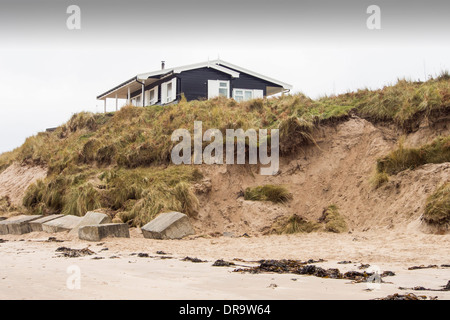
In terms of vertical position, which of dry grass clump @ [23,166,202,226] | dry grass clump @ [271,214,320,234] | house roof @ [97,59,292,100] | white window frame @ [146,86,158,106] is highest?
house roof @ [97,59,292,100]

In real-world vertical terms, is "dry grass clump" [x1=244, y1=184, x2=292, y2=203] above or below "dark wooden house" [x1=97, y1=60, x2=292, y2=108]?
below

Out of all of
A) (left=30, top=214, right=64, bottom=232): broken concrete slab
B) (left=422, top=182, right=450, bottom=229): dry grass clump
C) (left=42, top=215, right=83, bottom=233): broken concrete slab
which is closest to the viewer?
(left=422, top=182, right=450, bottom=229): dry grass clump

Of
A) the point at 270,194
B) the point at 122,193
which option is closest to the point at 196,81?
the point at 122,193

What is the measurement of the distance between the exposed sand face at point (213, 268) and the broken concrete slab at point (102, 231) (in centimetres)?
28

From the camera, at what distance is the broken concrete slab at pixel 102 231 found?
1201 centimetres

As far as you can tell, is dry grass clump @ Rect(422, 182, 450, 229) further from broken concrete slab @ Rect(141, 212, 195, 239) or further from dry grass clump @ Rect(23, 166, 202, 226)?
dry grass clump @ Rect(23, 166, 202, 226)

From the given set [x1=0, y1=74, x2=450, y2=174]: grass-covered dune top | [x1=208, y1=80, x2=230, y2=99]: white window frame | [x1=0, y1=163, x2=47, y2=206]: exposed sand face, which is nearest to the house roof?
[x1=208, y1=80, x2=230, y2=99]: white window frame

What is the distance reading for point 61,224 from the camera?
14.0 m

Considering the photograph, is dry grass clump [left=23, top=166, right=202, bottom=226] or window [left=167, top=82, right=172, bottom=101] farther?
window [left=167, top=82, right=172, bottom=101]

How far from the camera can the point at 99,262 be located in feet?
27.0

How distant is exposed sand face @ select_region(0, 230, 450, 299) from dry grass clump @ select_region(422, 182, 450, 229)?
52 cm

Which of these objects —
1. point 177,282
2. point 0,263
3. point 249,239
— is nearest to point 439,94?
point 249,239

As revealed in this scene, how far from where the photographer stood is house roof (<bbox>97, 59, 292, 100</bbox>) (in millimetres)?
30719
